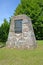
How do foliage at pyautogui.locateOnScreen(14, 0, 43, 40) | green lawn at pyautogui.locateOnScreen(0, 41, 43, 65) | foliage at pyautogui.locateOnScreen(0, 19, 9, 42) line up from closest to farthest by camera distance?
green lawn at pyautogui.locateOnScreen(0, 41, 43, 65) < foliage at pyautogui.locateOnScreen(14, 0, 43, 40) < foliage at pyautogui.locateOnScreen(0, 19, 9, 42)

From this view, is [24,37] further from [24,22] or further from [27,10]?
[27,10]

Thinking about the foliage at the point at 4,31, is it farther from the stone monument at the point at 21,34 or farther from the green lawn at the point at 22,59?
the green lawn at the point at 22,59

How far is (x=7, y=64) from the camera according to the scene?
866cm

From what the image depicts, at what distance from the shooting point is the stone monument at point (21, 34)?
48.1ft

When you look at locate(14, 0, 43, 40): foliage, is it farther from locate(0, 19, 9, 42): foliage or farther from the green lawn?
the green lawn

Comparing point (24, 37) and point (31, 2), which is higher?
point (31, 2)

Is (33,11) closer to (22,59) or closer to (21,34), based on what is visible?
(21,34)

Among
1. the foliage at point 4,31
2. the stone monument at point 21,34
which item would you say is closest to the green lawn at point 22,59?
the stone monument at point 21,34

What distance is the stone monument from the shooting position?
1466 cm

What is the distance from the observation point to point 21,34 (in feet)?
48.7

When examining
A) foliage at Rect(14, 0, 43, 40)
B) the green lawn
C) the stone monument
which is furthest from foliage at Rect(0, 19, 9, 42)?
the green lawn

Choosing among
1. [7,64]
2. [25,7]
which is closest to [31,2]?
[25,7]

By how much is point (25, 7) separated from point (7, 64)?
24.6 metres

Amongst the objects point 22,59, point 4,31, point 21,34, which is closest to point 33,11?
point 4,31
